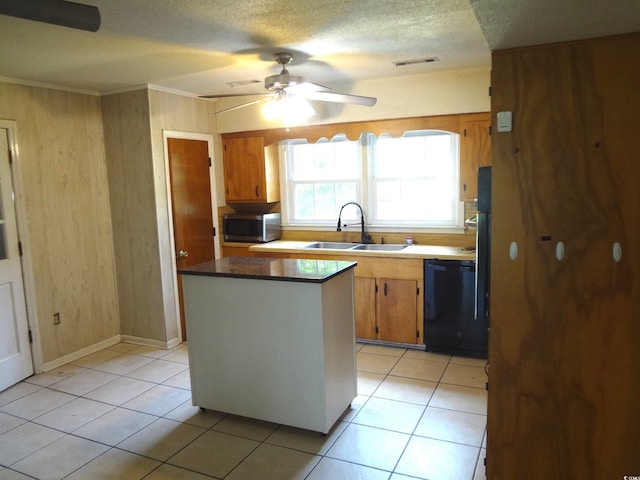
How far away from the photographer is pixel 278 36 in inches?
108

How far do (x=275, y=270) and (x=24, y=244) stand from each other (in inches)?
89.4

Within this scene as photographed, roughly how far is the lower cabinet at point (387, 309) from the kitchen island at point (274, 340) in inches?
43.6

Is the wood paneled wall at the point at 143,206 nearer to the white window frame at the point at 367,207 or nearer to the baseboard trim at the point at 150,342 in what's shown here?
the baseboard trim at the point at 150,342

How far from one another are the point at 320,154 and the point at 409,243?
1369mm

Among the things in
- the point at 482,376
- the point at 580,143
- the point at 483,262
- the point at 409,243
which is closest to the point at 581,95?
the point at 580,143

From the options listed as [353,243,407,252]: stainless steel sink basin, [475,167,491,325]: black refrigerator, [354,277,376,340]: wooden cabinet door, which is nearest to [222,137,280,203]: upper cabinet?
[353,243,407,252]: stainless steel sink basin

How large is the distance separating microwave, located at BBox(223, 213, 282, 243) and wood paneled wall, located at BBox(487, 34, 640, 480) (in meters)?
3.10

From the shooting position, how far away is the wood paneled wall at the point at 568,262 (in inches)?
71.4

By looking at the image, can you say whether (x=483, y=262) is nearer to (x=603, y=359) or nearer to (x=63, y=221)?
(x=603, y=359)

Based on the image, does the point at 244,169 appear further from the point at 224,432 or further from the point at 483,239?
the point at 483,239

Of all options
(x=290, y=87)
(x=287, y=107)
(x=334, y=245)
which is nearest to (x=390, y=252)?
(x=334, y=245)

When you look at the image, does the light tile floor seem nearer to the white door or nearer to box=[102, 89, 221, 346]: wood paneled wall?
the white door

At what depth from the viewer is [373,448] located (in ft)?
8.55

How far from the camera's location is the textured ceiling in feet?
5.51
